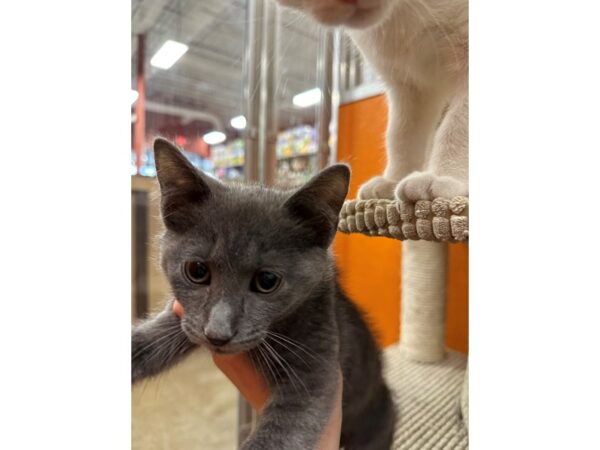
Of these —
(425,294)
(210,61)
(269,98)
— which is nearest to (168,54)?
(210,61)

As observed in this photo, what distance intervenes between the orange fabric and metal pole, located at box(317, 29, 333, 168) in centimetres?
2

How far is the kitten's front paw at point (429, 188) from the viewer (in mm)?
595

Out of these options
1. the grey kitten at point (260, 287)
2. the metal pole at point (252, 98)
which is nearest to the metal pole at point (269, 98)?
the metal pole at point (252, 98)

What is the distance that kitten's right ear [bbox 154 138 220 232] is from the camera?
0.51 m

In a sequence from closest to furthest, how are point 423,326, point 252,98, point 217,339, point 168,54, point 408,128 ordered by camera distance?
point 217,339, point 168,54, point 252,98, point 408,128, point 423,326

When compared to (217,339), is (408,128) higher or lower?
higher

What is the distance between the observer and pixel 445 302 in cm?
78

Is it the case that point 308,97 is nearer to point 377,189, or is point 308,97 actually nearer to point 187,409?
point 377,189

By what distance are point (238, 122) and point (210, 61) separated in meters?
0.11

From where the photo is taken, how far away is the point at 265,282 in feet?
1.74
